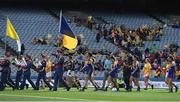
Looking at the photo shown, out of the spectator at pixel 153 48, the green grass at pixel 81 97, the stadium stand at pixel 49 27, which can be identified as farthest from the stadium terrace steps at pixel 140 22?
the green grass at pixel 81 97

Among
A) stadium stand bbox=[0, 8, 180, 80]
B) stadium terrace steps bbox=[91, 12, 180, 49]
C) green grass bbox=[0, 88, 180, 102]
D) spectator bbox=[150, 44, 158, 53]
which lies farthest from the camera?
stadium terrace steps bbox=[91, 12, 180, 49]

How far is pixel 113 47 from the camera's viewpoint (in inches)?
1620

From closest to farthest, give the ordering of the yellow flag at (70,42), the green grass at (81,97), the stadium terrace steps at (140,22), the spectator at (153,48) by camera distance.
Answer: the green grass at (81,97) → the yellow flag at (70,42) → the spectator at (153,48) → the stadium terrace steps at (140,22)

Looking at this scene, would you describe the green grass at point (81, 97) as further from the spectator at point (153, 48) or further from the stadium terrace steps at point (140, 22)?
the stadium terrace steps at point (140, 22)

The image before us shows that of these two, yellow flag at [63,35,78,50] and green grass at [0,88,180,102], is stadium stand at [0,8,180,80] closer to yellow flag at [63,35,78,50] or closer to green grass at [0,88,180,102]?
yellow flag at [63,35,78,50]

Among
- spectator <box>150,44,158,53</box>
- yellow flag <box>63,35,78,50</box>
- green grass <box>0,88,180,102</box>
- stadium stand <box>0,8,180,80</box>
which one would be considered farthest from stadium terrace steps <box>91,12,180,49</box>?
green grass <box>0,88,180,102</box>

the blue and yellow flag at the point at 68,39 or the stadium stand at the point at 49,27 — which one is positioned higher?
the stadium stand at the point at 49,27

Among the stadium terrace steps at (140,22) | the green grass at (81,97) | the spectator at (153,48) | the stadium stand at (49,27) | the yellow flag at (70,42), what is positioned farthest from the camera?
the stadium terrace steps at (140,22)

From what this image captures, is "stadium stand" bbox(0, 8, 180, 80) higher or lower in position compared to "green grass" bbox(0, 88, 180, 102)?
higher

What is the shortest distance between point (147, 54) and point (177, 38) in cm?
493

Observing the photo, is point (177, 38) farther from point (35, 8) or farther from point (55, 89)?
point (55, 89)

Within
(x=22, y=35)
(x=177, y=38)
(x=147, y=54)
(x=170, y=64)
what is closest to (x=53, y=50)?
(x=22, y=35)

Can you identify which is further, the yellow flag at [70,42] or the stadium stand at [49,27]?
the stadium stand at [49,27]

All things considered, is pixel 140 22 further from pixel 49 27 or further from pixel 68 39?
pixel 68 39
